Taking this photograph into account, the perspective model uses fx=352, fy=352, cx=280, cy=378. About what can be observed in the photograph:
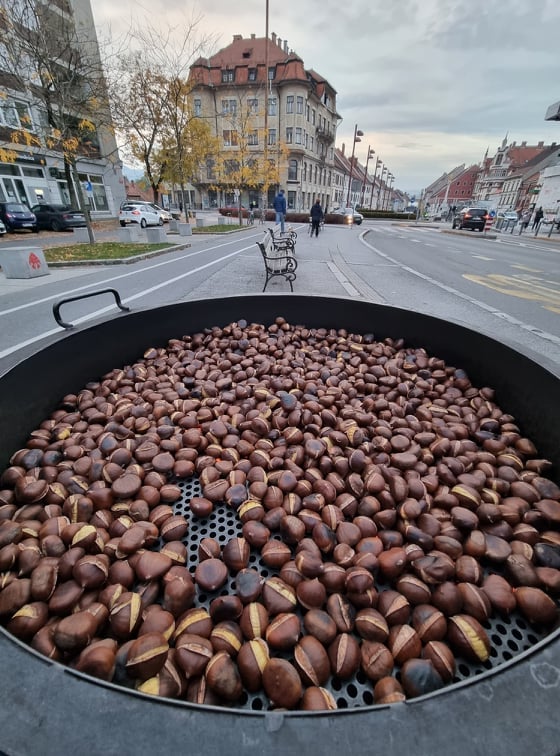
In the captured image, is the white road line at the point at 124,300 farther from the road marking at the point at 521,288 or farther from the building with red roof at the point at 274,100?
the building with red roof at the point at 274,100

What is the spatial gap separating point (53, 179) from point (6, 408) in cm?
2901

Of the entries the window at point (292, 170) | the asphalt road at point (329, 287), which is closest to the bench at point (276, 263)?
the asphalt road at point (329, 287)

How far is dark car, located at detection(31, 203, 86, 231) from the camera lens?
18.0m

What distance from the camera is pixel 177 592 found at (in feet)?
4.27

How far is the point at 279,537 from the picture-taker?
1.66m

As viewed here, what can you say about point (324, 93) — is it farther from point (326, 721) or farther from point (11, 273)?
point (326, 721)

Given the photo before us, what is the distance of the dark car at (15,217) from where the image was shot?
52.4 feet

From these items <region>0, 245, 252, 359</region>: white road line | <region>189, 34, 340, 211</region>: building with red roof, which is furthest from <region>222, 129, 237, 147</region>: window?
<region>0, 245, 252, 359</region>: white road line

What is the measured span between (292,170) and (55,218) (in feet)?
113

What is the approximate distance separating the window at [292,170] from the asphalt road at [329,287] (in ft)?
126

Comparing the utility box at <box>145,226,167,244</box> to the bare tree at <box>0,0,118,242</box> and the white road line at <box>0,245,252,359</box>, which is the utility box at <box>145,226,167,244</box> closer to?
the bare tree at <box>0,0,118,242</box>

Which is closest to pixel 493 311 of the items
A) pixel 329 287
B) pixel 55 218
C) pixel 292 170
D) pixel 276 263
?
pixel 329 287

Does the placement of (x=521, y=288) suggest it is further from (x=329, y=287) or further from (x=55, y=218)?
(x=55, y=218)

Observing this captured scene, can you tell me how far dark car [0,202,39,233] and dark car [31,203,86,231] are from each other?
4.36ft
